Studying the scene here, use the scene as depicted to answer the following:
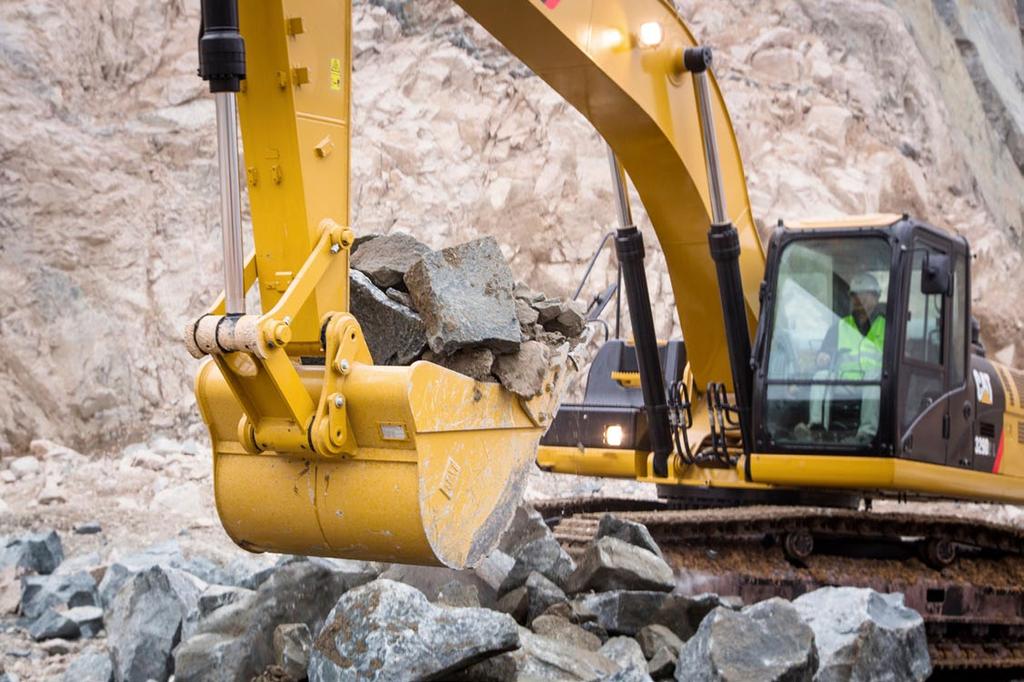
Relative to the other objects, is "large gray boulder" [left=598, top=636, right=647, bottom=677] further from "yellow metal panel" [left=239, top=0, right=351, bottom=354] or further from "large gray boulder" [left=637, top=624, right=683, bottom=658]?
"yellow metal panel" [left=239, top=0, right=351, bottom=354]

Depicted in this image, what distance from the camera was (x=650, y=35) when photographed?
17.0 feet

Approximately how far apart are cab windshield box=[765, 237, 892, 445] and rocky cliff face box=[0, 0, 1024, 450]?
25.1 feet

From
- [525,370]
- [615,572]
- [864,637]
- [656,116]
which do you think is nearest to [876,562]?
[864,637]

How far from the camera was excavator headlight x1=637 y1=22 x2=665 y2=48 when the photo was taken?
514 centimetres

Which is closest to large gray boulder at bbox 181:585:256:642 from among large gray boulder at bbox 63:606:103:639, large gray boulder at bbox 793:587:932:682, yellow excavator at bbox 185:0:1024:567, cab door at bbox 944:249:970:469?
large gray boulder at bbox 63:606:103:639

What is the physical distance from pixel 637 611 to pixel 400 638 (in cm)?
130

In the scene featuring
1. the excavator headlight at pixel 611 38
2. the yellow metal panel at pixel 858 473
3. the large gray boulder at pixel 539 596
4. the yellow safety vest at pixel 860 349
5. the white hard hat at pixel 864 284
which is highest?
the excavator headlight at pixel 611 38

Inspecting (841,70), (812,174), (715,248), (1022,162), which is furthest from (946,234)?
(1022,162)

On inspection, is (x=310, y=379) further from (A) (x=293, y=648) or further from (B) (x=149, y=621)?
(B) (x=149, y=621)

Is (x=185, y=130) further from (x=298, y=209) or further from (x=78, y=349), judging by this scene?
(x=298, y=209)

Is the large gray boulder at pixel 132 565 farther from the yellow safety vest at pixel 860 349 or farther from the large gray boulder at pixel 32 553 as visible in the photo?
the yellow safety vest at pixel 860 349

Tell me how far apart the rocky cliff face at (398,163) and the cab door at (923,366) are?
7692mm

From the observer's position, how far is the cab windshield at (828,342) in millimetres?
5988

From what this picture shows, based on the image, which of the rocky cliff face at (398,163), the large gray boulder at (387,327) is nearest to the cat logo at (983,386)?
the large gray boulder at (387,327)
